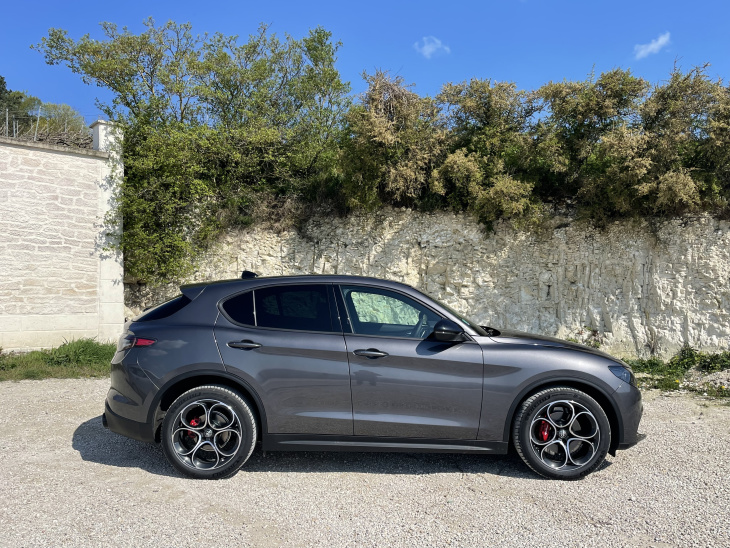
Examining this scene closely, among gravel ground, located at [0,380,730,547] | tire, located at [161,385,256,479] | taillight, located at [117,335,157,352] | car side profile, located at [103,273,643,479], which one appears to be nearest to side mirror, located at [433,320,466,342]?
car side profile, located at [103,273,643,479]

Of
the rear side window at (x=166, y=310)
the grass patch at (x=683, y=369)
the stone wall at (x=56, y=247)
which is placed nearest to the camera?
the rear side window at (x=166, y=310)

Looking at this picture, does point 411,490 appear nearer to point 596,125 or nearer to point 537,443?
point 537,443

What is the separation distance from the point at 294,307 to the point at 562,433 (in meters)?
2.55

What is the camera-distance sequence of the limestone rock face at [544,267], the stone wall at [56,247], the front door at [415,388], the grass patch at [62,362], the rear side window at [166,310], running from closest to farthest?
the front door at [415,388] < the rear side window at [166,310] < the grass patch at [62,362] < the stone wall at [56,247] < the limestone rock face at [544,267]

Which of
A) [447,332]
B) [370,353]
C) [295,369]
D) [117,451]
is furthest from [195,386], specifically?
[447,332]

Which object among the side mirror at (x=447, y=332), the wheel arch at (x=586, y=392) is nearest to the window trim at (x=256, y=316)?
the side mirror at (x=447, y=332)

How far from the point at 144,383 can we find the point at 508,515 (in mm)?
3072

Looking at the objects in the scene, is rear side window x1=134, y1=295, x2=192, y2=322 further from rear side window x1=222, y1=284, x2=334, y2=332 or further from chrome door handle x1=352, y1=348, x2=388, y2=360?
chrome door handle x1=352, y1=348, x2=388, y2=360

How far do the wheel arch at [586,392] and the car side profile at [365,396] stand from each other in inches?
0.4

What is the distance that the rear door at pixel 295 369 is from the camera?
442cm

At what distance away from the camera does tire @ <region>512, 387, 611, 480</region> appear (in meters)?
4.42

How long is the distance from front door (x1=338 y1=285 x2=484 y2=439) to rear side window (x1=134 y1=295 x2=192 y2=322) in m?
1.57

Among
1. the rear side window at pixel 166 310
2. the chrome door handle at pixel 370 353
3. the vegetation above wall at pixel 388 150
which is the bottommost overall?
the chrome door handle at pixel 370 353

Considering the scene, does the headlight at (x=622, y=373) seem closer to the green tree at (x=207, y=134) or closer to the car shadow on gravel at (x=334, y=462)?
the car shadow on gravel at (x=334, y=462)
